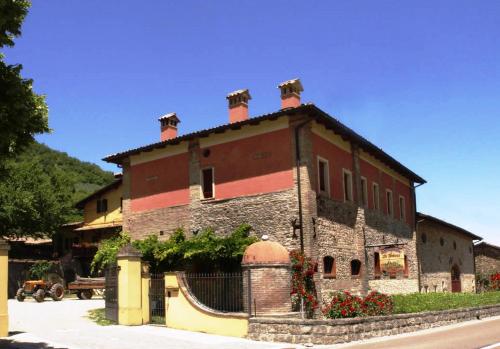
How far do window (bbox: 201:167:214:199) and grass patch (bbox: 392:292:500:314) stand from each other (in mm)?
8236

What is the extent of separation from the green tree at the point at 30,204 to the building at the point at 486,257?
106 ft

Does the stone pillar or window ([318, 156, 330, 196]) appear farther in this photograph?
window ([318, 156, 330, 196])

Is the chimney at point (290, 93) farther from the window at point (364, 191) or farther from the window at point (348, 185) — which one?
the window at point (364, 191)

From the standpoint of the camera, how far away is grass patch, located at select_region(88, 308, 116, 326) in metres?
16.8

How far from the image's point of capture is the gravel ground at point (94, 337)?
12883mm

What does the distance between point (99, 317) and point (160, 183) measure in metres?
7.21

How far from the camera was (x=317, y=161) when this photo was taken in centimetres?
2033

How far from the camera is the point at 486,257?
44.2 meters

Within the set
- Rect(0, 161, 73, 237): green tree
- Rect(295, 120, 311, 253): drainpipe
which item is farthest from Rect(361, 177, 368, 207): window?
Rect(0, 161, 73, 237): green tree

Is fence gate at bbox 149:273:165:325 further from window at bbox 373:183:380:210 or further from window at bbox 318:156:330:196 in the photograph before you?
window at bbox 373:183:380:210

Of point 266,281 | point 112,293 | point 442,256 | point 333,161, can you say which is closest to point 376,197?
point 333,161

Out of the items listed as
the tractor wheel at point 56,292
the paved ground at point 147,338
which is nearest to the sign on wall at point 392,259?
the paved ground at point 147,338

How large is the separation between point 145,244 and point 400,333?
1032 centimetres

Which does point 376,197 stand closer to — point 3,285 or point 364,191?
point 364,191
